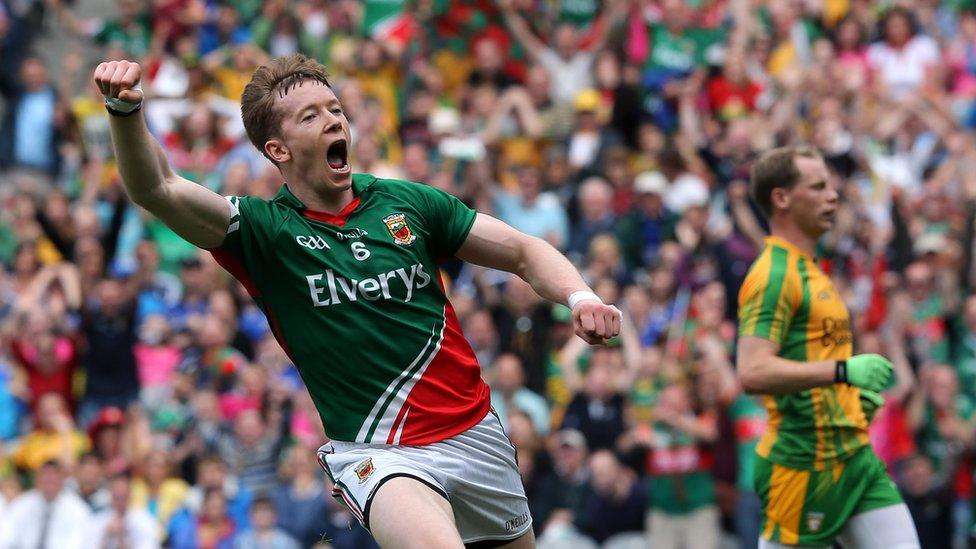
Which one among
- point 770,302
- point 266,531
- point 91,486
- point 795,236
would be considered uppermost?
point 795,236

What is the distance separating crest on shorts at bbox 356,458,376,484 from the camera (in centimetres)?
632

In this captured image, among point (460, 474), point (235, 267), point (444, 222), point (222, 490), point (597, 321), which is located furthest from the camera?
point (222, 490)

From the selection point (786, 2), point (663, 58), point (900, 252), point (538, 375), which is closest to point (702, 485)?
point (538, 375)

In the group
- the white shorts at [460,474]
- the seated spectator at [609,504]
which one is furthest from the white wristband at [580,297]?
the seated spectator at [609,504]

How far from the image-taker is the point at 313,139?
653 cm

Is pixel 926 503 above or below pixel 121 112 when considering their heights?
below

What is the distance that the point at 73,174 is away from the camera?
17.3 meters

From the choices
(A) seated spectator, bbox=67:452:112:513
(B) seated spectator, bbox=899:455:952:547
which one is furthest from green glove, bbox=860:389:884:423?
(A) seated spectator, bbox=67:452:112:513

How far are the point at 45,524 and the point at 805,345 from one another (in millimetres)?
7713

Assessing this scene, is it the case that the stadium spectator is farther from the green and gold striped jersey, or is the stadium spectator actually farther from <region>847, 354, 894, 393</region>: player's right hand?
<region>847, 354, 894, 393</region>: player's right hand

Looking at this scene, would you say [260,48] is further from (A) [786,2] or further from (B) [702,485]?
(B) [702,485]

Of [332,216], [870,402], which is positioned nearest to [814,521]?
[870,402]

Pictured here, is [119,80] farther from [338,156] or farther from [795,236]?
[795,236]

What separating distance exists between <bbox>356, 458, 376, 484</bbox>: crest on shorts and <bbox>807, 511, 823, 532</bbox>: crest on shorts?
2.70 meters
